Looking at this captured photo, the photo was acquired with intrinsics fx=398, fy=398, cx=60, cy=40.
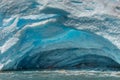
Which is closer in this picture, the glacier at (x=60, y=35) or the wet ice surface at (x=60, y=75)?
the wet ice surface at (x=60, y=75)

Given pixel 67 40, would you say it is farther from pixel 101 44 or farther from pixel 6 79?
pixel 6 79

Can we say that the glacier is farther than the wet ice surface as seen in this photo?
Yes

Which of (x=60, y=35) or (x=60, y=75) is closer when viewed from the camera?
(x=60, y=75)

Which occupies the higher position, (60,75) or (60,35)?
(60,35)

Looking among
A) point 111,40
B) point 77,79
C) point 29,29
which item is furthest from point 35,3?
point 77,79
